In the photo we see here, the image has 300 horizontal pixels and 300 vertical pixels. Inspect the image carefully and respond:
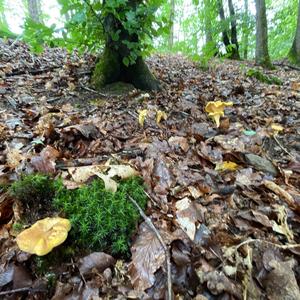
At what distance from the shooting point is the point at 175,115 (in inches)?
163

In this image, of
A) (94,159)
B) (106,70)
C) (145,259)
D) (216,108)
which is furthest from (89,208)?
(106,70)

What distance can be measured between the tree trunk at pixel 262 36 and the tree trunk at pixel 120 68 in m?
6.75

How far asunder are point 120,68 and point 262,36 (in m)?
7.63

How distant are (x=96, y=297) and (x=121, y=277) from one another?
186 mm

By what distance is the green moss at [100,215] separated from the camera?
5.69ft

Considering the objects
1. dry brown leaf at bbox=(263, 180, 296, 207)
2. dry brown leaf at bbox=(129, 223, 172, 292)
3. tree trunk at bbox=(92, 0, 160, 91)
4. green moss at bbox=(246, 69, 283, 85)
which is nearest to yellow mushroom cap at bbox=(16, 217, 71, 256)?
dry brown leaf at bbox=(129, 223, 172, 292)

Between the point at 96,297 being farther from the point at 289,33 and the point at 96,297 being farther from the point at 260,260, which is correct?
the point at 289,33

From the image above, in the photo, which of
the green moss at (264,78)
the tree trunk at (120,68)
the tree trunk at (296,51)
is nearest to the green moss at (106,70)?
the tree trunk at (120,68)

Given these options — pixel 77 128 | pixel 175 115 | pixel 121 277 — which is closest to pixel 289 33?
pixel 175 115

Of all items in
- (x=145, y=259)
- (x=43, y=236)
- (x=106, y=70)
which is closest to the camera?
(x=43, y=236)

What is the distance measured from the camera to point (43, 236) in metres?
1.56

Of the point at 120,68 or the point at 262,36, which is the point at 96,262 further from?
the point at 262,36

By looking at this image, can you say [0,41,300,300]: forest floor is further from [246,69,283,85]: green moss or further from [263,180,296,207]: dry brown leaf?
[246,69,283,85]: green moss

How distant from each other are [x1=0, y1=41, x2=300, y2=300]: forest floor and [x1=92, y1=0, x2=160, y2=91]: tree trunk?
334 millimetres
